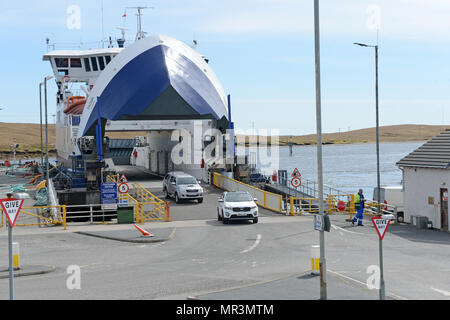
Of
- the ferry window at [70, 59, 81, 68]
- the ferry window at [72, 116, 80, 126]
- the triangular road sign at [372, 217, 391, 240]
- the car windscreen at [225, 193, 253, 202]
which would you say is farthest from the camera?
the ferry window at [70, 59, 81, 68]

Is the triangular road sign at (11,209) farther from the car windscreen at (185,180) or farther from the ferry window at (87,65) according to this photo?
the ferry window at (87,65)

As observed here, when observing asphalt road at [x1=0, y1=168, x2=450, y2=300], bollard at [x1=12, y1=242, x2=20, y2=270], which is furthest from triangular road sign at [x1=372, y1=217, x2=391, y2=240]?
bollard at [x1=12, y1=242, x2=20, y2=270]

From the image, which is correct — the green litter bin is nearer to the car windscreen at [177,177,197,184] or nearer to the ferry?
the car windscreen at [177,177,197,184]

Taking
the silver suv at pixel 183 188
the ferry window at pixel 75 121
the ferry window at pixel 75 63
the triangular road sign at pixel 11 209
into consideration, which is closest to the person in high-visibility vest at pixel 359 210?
the silver suv at pixel 183 188

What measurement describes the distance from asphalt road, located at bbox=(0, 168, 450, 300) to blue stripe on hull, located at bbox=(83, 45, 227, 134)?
641 inches

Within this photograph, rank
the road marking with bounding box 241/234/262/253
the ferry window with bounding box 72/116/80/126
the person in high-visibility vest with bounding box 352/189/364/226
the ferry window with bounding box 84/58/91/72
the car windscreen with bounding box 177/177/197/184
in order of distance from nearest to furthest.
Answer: the road marking with bounding box 241/234/262/253 < the person in high-visibility vest with bounding box 352/189/364/226 < the car windscreen with bounding box 177/177/197/184 < the ferry window with bounding box 72/116/80/126 < the ferry window with bounding box 84/58/91/72

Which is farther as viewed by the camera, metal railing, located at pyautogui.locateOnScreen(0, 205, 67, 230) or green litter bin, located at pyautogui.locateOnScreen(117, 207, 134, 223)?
green litter bin, located at pyautogui.locateOnScreen(117, 207, 134, 223)

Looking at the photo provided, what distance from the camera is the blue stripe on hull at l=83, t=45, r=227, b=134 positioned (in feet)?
144

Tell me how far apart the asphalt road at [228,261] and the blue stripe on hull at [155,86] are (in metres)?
16.3

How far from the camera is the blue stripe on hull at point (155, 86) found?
144ft

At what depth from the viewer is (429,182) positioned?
91.7 feet

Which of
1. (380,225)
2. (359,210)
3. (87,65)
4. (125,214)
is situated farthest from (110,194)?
(87,65)

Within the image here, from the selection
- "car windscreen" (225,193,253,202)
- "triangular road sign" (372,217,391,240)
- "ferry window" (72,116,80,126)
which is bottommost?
"car windscreen" (225,193,253,202)
